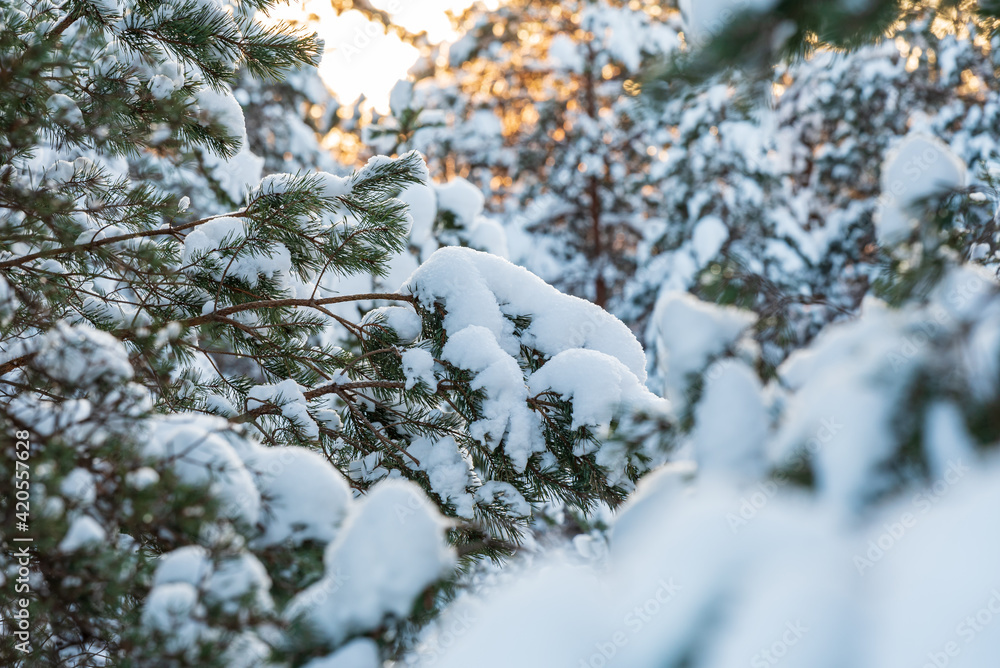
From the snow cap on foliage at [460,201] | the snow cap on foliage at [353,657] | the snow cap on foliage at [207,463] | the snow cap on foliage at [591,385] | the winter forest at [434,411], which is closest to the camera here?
the winter forest at [434,411]

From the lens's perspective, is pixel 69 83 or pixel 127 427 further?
pixel 69 83

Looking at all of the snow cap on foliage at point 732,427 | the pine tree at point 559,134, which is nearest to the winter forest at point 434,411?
the snow cap on foliage at point 732,427

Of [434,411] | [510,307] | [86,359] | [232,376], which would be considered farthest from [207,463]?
[232,376]

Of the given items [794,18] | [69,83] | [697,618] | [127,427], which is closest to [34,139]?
[69,83]

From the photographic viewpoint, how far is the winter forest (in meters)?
0.91

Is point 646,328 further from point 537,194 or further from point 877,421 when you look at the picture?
point 877,421

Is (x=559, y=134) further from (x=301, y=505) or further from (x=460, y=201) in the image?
(x=301, y=505)

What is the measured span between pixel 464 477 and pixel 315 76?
854cm

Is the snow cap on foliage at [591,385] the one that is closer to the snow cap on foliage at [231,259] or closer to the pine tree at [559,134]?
the snow cap on foliage at [231,259]

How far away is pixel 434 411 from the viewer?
274 cm

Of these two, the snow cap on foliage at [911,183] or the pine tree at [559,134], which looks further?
the pine tree at [559,134]

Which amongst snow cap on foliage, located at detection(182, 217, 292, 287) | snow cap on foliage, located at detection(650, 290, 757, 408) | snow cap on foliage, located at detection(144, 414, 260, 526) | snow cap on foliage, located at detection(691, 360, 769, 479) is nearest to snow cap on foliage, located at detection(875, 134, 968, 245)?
snow cap on foliage, located at detection(650, 290, 757, 408)

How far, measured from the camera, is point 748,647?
0.79 m

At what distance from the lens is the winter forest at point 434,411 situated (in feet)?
2.98
